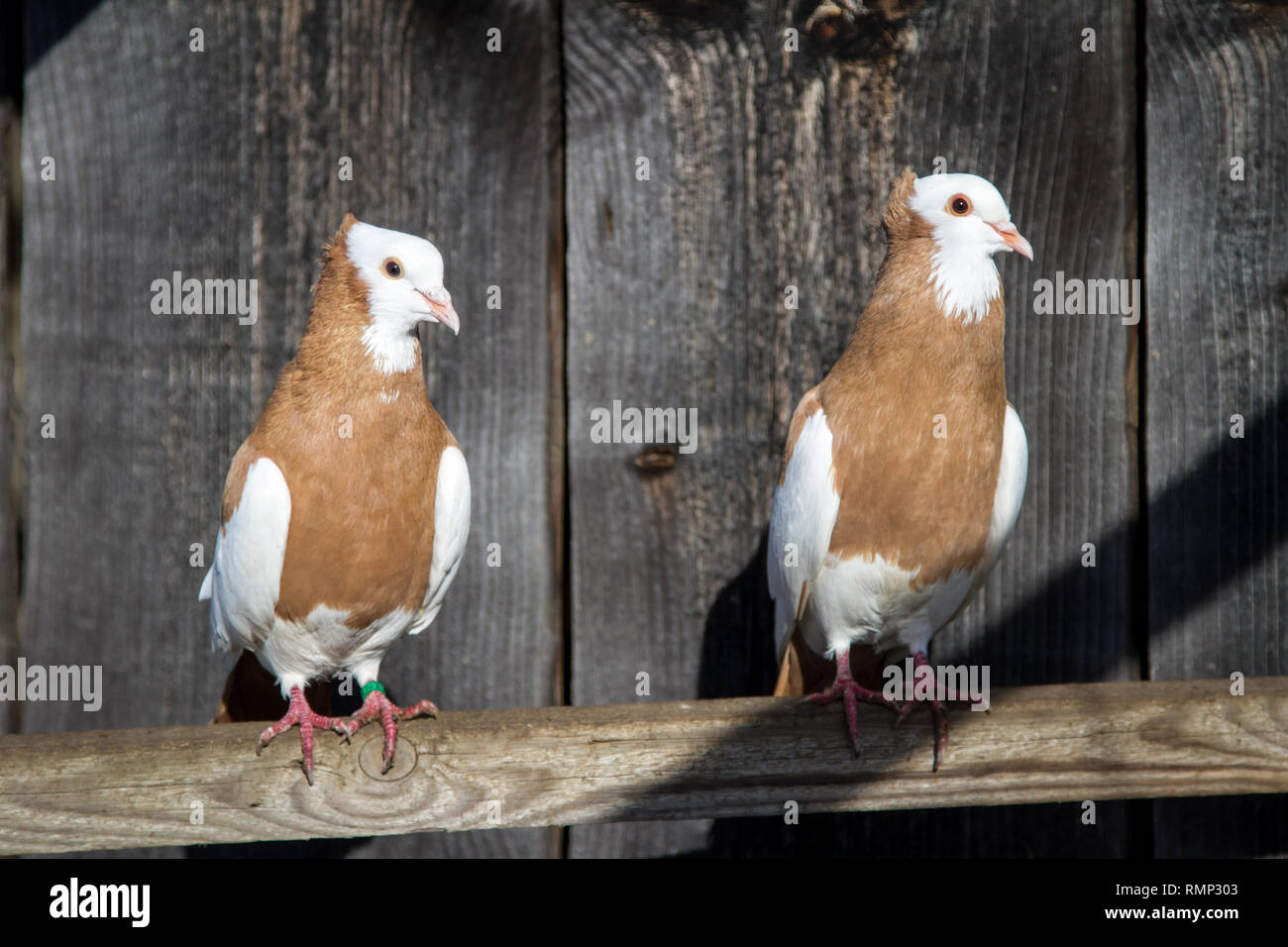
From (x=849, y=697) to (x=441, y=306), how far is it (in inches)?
42.1

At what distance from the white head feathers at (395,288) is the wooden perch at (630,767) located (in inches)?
28.3

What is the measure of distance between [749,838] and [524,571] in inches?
33.7

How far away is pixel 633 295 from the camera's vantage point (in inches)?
105

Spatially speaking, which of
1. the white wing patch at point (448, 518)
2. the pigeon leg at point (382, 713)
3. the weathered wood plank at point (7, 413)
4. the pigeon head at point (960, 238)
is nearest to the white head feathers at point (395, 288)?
the white wing patch at point (448, 518)

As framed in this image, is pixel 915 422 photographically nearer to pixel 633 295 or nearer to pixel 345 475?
pixel 633 295

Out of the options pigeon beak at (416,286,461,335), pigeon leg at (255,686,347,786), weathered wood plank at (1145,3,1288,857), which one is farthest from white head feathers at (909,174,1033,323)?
pigeon leg at (255,686,347,786)

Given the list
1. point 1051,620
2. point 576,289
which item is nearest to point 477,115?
point 576,289

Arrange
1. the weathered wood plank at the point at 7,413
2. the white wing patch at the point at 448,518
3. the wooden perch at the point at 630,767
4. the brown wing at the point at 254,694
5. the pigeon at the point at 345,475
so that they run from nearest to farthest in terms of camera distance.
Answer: the wooden perch at the point at 630,767 < the pigeon at the point at 345,475 < the white wing patch at the point at 448,518 < the brown wing at the point at 254,694 < the weathered wood plank at the point at 7,413

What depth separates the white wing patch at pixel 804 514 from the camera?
2.21m

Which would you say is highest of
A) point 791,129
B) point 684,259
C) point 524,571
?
point 791,129

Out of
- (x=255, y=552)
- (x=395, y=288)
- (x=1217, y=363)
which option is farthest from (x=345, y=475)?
(x=1217, y=363)

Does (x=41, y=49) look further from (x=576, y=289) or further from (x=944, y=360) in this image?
(x=944, y=360)

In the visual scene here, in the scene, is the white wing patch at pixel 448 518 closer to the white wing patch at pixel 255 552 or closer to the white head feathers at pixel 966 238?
the white wing patch at pixel 255 552

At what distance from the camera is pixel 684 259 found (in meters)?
2.66
